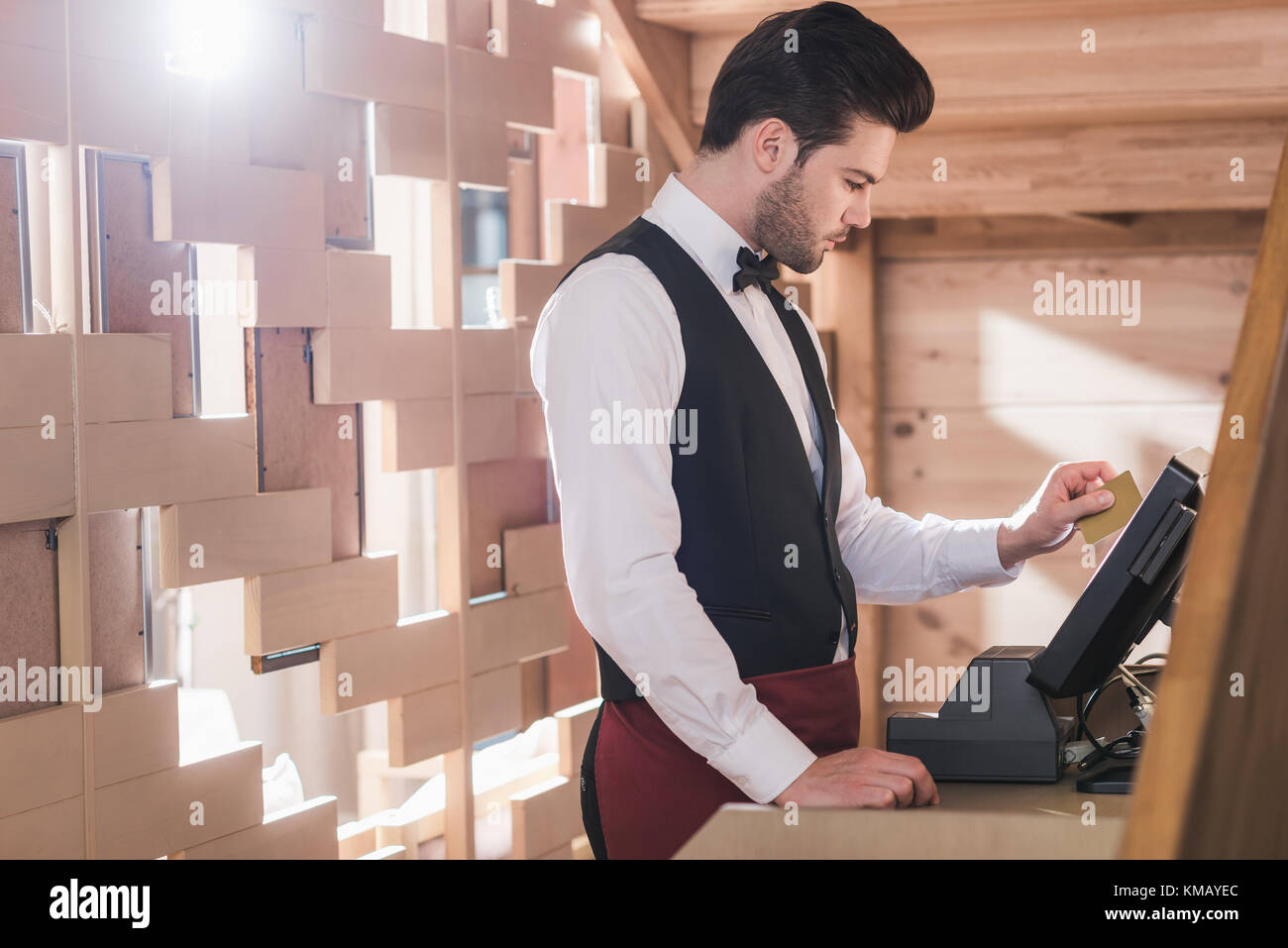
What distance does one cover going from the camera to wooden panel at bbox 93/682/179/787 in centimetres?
147

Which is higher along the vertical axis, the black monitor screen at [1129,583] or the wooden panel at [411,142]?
the wooden panel at [411,142]

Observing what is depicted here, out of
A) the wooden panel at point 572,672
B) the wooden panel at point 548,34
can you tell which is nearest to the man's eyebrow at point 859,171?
the wooden panel at point 548,34

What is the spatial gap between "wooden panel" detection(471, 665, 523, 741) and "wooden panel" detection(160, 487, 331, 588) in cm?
41

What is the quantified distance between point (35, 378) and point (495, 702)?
967 mm

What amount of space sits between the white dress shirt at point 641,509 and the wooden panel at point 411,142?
652 millimetres

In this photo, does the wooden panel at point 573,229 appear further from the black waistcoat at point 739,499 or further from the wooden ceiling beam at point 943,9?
the black waistcoat at point 739,499

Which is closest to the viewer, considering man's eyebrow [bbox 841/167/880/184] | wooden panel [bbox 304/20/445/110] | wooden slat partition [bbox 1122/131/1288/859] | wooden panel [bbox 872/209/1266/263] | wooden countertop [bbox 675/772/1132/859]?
wooden slat partition [bbox 1122/131/1288/859]

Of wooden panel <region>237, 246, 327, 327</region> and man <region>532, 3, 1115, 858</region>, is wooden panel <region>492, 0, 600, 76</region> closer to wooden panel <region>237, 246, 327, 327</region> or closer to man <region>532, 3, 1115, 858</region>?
wooden panel <region>237, 246, 327, 327</region>

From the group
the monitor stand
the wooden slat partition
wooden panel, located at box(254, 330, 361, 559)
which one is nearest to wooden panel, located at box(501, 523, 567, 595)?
wooden panel, located at box(254, 330, 361, 559)

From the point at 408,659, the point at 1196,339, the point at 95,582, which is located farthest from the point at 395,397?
the point at 1196,339

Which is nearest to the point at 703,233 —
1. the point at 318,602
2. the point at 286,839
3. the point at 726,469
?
the point at 726,469

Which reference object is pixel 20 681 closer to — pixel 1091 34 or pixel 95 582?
pixel 95 582

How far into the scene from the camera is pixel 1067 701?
4.42ft

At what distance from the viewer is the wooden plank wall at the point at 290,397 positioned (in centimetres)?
142
